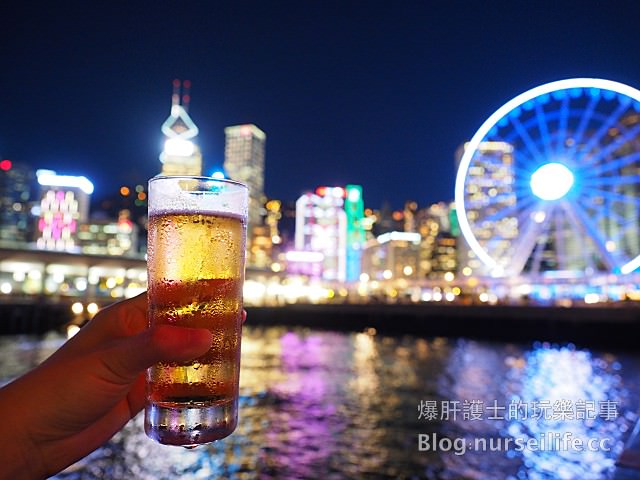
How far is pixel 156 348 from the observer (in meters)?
1.19

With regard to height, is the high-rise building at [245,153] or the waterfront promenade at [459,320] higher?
the high-rise building at [245,153]

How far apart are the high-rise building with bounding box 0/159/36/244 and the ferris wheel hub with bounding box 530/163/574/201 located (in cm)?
11121

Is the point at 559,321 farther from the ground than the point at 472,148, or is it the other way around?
the point at 472,148

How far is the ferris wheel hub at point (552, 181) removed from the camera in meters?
29.6

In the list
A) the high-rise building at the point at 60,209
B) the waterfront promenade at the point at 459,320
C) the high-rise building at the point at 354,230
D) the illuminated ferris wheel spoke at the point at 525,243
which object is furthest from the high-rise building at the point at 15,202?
the illuminated ferris wheel spoke at the point at 525,243

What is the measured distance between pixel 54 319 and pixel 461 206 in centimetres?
2927

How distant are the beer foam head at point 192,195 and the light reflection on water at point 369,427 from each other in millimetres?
6701

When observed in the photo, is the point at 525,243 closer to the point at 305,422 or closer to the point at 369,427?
the point at 369,427

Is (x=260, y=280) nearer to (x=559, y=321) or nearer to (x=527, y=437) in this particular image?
(x=559, y=321)

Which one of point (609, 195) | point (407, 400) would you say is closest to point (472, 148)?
point (609, 195)

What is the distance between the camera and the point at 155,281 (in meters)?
1.38

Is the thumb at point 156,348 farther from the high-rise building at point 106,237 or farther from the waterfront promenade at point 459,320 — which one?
the high-rise building at point 106,237

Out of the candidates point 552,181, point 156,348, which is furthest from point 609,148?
point 156,348

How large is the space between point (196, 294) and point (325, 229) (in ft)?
415
